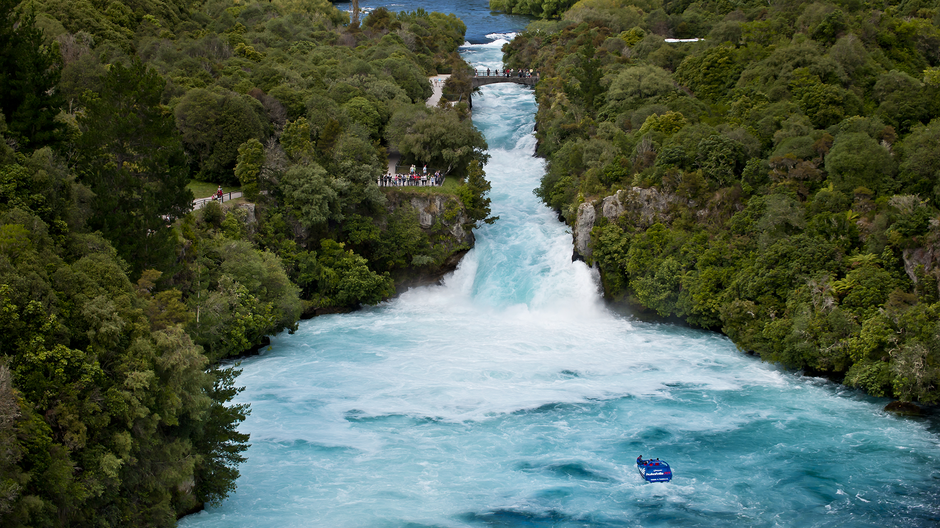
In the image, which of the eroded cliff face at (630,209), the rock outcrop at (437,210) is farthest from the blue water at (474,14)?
the eroded cliff face at (630,209)

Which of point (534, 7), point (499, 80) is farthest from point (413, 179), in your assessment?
point (534, 7)

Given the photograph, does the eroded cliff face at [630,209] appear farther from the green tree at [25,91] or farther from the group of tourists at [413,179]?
the green tree at [25,91]

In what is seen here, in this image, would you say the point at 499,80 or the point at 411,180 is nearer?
the point at 411,180

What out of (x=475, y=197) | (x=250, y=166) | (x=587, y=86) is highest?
(x=587, y=86)

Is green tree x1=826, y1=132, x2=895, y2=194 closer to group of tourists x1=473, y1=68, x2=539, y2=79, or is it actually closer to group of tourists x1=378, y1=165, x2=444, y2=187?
group of tourists x1=378, y1=165, x2=444, y2=187

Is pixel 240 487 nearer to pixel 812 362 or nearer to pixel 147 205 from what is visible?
pixel 147 205

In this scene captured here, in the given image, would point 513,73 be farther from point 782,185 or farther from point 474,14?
point 782,185

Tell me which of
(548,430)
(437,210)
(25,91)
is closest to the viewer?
(25,91)
